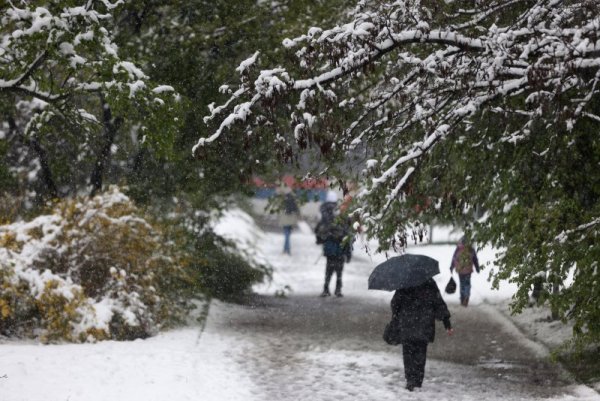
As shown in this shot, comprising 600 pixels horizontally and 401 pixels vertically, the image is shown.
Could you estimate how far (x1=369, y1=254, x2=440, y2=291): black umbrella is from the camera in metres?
8.57

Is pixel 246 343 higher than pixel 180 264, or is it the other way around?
pixel 180 264

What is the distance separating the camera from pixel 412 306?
8.83 m

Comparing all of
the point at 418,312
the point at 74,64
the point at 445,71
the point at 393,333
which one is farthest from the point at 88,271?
the point at 445,71

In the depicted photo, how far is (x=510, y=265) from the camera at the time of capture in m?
7.40

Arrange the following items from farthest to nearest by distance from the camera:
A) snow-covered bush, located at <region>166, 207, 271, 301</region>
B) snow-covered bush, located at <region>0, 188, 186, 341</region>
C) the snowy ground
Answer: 1. snow-covered bush, located at <region>166, 207, 271, 301</region>
2. snow-covered bush, located at <region>0, 188, 186, 341</region>
3. the snowy ground

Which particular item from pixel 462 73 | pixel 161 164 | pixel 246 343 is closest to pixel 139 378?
pixel 246 343

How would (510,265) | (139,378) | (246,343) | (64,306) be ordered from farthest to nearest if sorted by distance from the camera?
(246,343) → (64,306) → (139,378) → (510,265)

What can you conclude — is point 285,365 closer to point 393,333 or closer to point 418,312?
point 393,333

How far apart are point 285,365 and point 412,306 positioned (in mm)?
1877

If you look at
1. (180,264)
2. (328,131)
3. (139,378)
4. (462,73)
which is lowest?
(139,378)

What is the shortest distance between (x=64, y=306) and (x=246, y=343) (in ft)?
8.54

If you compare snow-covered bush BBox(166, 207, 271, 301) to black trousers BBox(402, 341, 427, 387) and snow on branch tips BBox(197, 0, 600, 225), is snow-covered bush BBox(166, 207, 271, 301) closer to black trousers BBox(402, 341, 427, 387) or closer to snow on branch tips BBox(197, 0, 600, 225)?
black trousers BBox(402, 341, 427, 387)

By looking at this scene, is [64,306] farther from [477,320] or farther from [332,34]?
[477,320]

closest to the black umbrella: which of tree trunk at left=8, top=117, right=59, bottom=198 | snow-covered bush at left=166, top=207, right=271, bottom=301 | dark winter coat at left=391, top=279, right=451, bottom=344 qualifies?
dark winter coat at left=391, top=279, right=451, bottom=344
